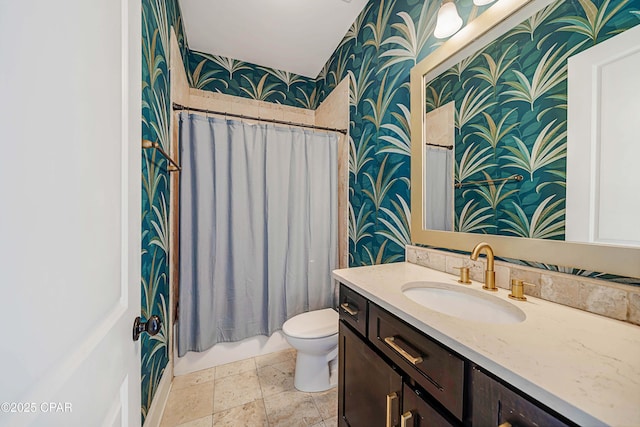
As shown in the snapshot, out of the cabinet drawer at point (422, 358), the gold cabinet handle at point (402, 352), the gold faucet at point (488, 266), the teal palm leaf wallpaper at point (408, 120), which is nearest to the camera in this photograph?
the cabinet drawer at point (422, 358)

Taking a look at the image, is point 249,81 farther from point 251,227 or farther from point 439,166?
point 439,166

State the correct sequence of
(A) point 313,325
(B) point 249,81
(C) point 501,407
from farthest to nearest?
(B) point 249,81 → (A) point 313,325 → (C) point 501,407

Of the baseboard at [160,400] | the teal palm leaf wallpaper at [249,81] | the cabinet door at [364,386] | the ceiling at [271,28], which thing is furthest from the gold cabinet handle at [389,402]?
the teal palm leaf wallpaper at [249,81]

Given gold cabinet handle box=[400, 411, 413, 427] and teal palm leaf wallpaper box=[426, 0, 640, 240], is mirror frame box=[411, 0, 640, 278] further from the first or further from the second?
gold cabinet handle box=[400, 411, 413, 427]

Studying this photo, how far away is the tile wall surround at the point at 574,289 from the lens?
0.62m

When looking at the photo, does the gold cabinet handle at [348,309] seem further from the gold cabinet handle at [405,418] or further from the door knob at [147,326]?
the door knob at [147,326]

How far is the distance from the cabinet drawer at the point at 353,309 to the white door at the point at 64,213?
724mm

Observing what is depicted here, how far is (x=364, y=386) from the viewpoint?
0.90 meters

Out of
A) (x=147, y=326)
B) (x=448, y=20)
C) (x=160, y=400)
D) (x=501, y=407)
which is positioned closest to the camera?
(x=501, y=407)

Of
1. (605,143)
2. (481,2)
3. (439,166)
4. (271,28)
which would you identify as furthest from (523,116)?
(271,28)

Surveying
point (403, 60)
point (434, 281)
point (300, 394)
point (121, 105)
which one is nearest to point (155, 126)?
point (121, 105)

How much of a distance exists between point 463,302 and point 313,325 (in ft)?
3.18

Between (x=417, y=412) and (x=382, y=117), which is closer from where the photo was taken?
(x=417, y=412)

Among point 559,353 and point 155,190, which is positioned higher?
point 155,190
